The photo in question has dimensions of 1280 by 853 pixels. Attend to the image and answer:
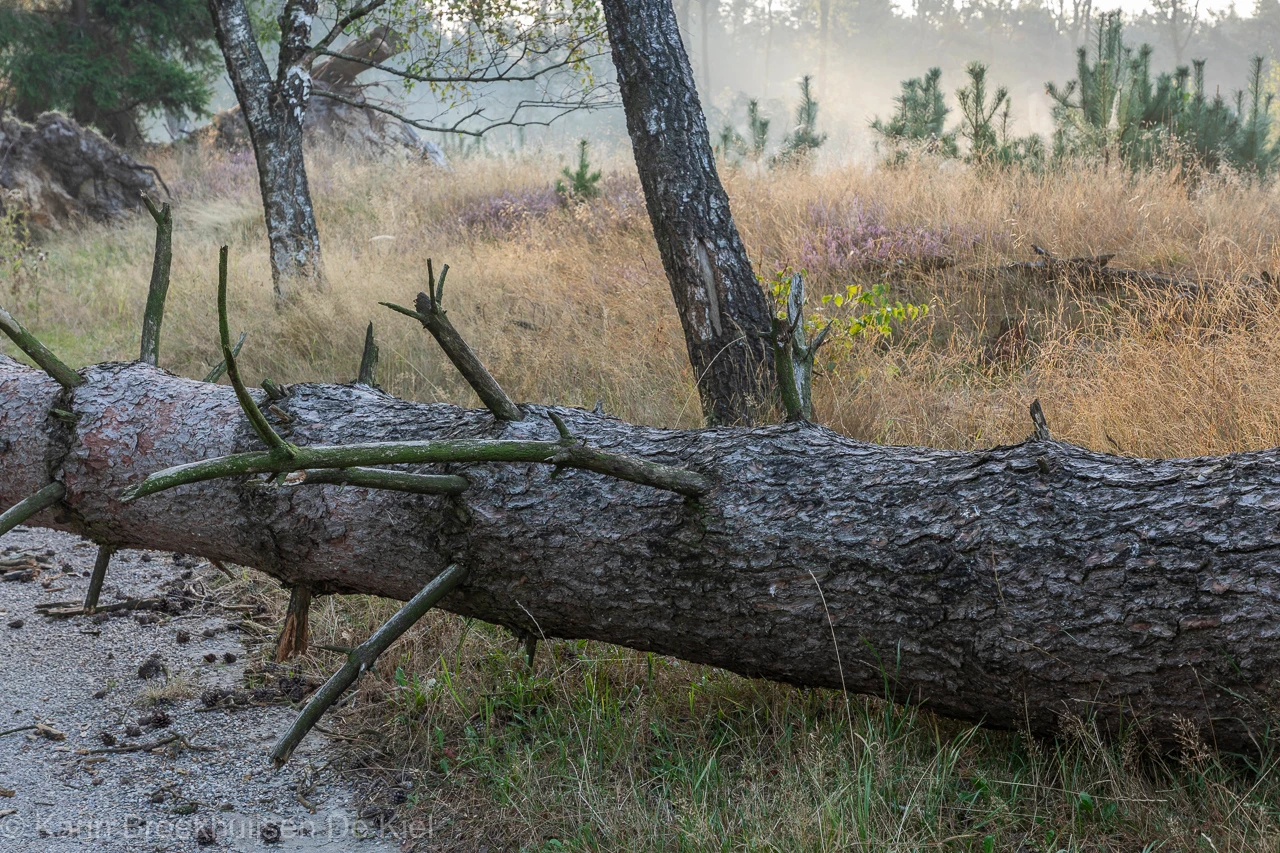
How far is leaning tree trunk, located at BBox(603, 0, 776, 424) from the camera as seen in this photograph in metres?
4.32

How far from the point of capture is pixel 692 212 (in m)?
4.39

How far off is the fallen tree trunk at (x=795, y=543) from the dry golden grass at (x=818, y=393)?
197mm

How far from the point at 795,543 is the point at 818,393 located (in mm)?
2592

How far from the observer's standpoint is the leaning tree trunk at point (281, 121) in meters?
7.55

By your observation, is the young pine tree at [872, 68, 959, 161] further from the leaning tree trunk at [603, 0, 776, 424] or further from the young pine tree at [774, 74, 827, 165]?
the leaning tree trunk at [603, 0, 776, 424]

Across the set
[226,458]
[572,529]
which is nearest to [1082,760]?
[572,529]

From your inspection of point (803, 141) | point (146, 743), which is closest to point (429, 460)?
point (146, 743)

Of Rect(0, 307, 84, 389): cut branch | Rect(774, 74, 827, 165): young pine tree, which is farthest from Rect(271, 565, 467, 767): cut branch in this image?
Rect(774, 74, 827, 165): young pine tree

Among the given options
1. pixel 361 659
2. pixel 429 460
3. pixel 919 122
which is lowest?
pixel 361 659

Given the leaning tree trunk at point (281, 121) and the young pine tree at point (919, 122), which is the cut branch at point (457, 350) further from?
the young pine tree at point (919, 122)

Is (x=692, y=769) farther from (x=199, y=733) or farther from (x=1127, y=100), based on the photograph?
(x=1127, y=100)

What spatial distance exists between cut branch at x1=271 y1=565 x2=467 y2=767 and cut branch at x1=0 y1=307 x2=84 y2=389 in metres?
1.13

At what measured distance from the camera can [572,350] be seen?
5.43m

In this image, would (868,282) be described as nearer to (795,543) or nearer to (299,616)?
(795,543)
